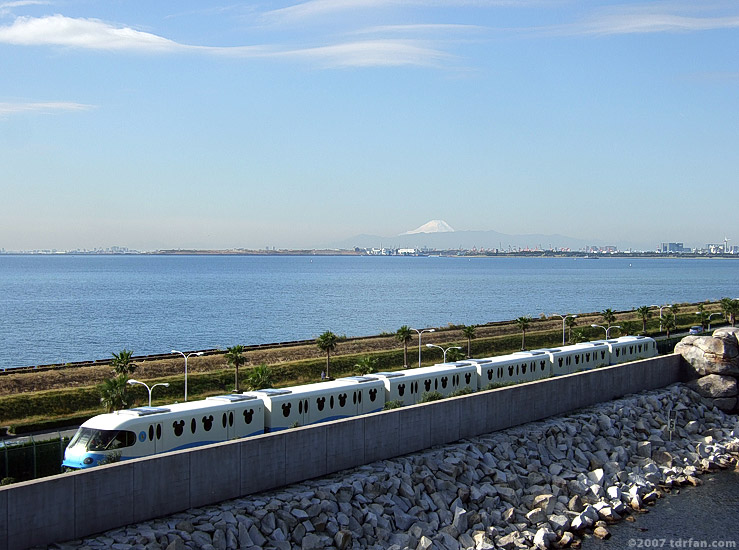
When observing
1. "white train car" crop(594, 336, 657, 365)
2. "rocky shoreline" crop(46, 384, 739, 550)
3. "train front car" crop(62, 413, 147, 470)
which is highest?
"train front car" crop(62, 413, 147, 470)

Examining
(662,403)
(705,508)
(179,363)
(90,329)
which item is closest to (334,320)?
(90,329)

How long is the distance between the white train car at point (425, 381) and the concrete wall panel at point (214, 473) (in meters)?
14.3

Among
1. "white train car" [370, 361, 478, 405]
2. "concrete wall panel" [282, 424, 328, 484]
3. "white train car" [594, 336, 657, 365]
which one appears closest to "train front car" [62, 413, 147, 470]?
"concrete wall panel" [282, 424, 328, 484]

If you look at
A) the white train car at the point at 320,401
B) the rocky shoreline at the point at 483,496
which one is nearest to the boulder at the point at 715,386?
the rocky shoreline at the point at 483,496

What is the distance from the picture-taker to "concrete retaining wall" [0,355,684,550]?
2167 centimetres

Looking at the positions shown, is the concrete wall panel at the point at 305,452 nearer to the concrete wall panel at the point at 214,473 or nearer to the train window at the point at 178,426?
the concrete wall panel at the point at 214,473

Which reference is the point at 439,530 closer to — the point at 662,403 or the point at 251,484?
the point at 251,484

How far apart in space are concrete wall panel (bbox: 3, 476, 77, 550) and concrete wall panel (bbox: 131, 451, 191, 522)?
214 centimetres

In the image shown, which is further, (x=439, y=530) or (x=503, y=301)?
(x=503, y=301)

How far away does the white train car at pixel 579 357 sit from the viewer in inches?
2093

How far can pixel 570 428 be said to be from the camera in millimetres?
40031

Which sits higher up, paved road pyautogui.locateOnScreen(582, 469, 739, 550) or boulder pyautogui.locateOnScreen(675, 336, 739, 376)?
boulder pyautogui.locateOnScreen(675, 336, 739, 376)

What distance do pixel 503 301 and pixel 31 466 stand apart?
156 meters

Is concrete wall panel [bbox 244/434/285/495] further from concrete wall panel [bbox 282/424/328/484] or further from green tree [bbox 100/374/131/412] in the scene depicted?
green tree [bbox 100/374/131/412]
